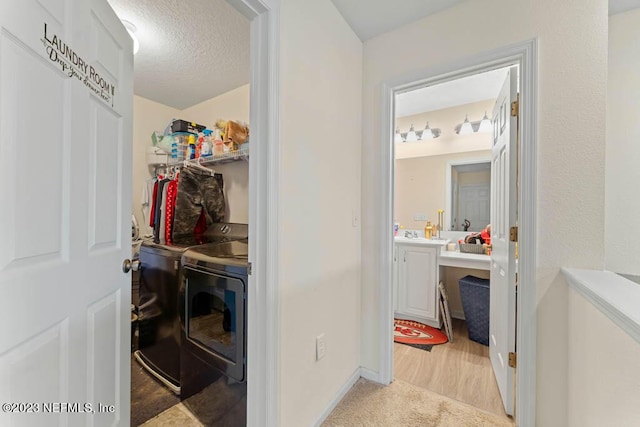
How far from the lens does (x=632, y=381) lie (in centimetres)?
80

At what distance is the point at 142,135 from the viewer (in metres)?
2.95

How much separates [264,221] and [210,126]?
89.4 inches

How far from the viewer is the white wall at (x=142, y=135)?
2.90 metres

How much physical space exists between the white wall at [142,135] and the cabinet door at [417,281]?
112 inches

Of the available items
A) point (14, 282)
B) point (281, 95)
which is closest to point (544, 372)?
point (281, 95)

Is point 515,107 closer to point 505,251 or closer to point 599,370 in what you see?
point 505,251

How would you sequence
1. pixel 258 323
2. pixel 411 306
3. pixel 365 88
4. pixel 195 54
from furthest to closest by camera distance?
pixel 411 306 → pixel 195 54 → pixel 365 88 → pixel 258 323

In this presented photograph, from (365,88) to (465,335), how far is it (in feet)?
8.28

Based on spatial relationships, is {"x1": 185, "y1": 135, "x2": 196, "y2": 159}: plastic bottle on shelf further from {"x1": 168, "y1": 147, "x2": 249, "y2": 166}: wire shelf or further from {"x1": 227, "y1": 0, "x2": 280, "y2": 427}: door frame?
{"x1": 227, "y1": 0, "x2": 280, "y2": 427}: door frame

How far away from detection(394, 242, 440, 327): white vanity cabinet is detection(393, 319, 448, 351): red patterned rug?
0.27 feet

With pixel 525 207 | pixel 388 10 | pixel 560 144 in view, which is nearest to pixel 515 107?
pixel 560 144

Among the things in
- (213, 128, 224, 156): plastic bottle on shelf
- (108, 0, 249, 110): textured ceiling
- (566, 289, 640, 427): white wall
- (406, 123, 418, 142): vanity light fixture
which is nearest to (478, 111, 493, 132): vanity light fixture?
(406, 123, 418, 142): vanity light fixture

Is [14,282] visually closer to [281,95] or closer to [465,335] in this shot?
Answer: [281,95]

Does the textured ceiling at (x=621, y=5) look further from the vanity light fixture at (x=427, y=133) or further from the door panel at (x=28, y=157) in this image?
the door panel at (x=28, y=157)
